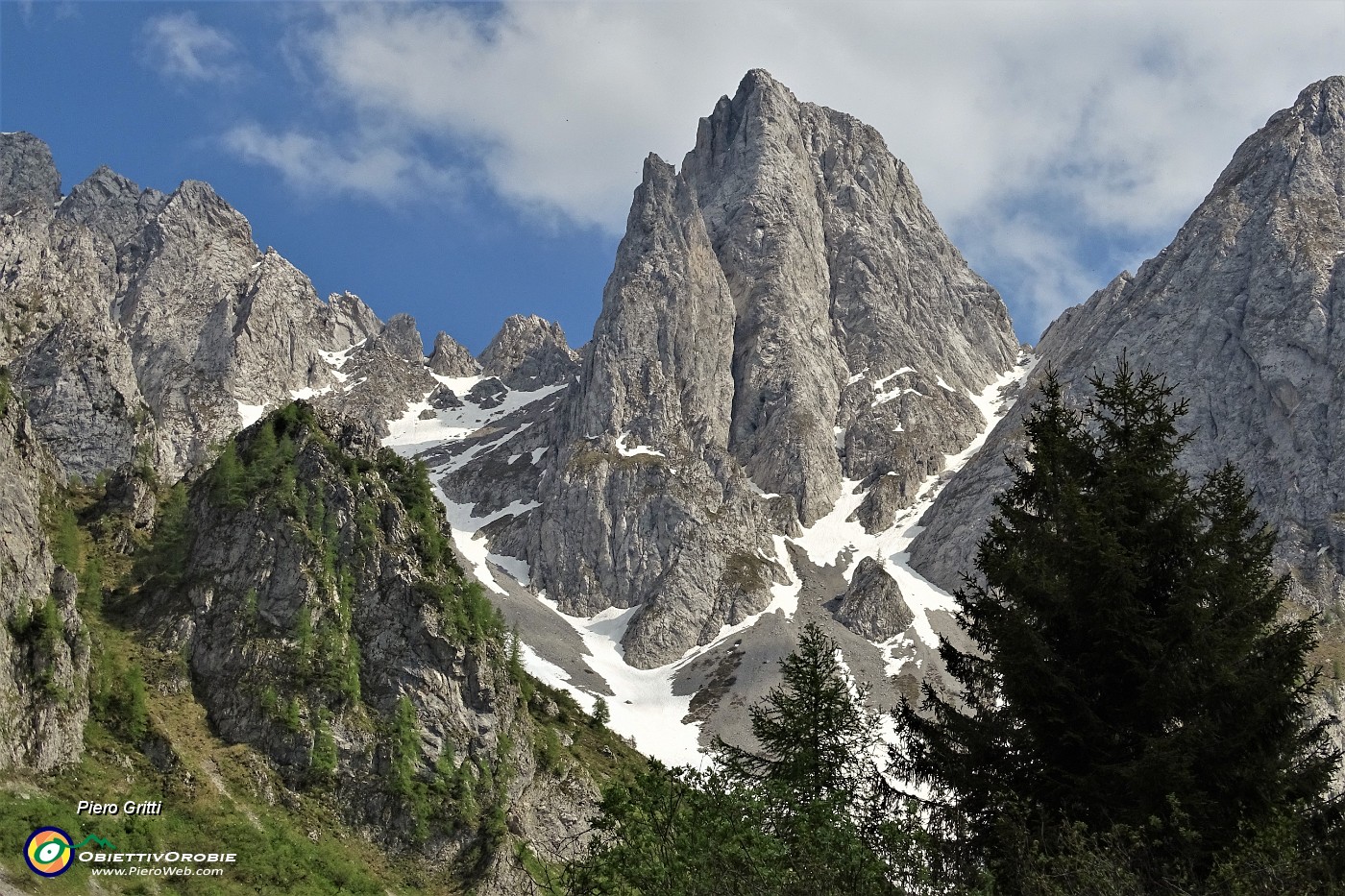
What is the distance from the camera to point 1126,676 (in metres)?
17.1

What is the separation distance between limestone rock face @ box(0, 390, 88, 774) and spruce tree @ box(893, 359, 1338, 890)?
4334cm

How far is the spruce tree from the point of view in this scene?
50.8ft

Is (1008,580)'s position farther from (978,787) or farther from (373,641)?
(373,641)

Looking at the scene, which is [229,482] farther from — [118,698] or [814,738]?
[814,738]

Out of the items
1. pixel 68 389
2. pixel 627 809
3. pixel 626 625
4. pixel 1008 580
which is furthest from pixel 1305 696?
pixel 626 625

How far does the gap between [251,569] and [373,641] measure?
8.91 meters

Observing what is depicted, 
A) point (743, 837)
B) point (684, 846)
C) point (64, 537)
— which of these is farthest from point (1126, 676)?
point (64, 537)

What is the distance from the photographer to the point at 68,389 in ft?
302

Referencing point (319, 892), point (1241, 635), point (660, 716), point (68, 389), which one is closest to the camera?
point (1241, 635)

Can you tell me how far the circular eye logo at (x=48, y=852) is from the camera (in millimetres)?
39062

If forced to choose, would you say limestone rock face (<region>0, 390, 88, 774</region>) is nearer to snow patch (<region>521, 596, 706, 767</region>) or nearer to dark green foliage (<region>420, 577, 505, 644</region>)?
dark green foliage (<region>420, 577, 505, 644</region>)

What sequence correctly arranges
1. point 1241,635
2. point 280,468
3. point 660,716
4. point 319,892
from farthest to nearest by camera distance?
point 660,716
point 280,468
point 319,892
point 1241,635

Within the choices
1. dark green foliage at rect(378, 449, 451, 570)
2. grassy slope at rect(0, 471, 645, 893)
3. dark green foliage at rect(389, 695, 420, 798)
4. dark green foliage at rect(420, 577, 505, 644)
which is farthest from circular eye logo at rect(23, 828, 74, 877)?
dark green foliage at rect(378, 449, 451, 570)

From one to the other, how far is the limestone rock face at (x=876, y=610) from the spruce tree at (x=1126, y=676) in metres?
172
